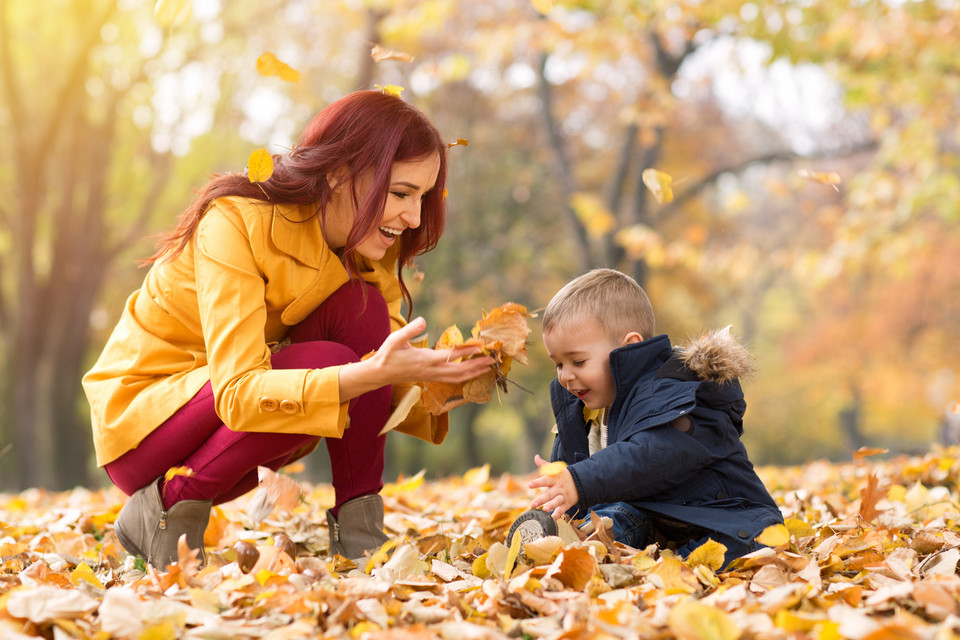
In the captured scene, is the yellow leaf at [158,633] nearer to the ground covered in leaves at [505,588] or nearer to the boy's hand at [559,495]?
the ground covered in leaves at [505,588]

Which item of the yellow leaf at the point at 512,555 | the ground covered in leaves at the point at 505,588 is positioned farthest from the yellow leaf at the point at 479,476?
the yellow leaf at the point at 512,555

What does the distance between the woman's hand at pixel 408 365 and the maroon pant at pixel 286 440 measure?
236 millimetres

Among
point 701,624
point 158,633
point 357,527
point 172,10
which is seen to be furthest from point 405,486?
point 701,624

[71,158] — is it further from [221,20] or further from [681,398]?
[681,398]

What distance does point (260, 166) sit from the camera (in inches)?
87.9

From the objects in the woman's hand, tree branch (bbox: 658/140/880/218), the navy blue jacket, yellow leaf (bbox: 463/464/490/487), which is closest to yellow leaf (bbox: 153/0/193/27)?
the woman's hand

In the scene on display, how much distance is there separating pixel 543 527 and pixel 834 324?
821 inches

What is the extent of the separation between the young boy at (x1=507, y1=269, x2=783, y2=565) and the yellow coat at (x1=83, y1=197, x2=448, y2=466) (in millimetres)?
490

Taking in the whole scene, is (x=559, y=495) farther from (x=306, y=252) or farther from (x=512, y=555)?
(x=306, y=252)

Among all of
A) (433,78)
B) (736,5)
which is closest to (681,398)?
(736,5)

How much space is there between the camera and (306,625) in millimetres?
1472

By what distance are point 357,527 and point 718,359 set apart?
1135 mm

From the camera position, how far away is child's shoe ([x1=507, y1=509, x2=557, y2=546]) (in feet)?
6.56

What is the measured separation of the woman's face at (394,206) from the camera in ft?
7.60
